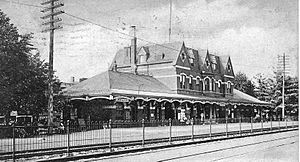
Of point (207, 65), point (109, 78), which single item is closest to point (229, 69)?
point (207, 65)

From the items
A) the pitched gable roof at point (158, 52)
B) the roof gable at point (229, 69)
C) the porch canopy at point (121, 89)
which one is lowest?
the porch canopy at point (121, 89)

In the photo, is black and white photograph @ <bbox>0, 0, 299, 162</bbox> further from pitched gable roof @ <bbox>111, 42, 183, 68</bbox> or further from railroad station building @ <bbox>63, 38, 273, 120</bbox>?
pitched gable roof @ <bbox>111, 42, 183, 68</bbox>

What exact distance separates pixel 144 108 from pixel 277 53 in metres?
18.7

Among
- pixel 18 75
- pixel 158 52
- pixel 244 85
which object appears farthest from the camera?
pixel 244 85

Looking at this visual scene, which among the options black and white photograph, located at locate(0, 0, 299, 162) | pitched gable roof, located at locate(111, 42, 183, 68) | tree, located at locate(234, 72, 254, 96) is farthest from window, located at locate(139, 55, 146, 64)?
tree, located at locate(234, 72, 254, 96)

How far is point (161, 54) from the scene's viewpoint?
39250mm

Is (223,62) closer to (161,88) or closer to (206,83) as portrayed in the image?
(206,83)

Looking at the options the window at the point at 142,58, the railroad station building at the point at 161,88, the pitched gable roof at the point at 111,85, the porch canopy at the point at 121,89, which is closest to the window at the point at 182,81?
the railroad station building at the point at 161,88

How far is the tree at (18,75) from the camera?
13727 millimetres

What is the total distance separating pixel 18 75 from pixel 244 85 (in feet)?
190

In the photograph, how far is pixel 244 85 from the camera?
6881 centimetres

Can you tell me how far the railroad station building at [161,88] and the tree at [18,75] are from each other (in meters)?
6.41

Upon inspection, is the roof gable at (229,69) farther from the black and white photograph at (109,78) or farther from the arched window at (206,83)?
the black and white photograph at (109,78)

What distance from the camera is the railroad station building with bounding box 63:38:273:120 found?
89.1ft
